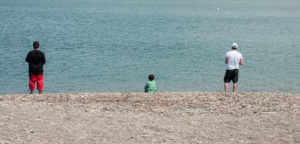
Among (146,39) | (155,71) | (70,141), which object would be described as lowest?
(70,141)

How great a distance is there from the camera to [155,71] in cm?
2788

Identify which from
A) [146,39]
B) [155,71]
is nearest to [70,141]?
[155,71]

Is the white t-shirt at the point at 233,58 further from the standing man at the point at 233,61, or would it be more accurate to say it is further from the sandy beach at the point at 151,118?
the sandy beach at the point at 151,118

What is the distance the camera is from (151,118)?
10969mm

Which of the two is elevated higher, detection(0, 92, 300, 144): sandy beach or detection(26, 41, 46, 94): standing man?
detection(26, 41, 46, 94): standing man

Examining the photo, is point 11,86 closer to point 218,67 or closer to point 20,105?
point 20,105

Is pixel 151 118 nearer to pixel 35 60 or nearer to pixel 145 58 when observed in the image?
pixel 35 60

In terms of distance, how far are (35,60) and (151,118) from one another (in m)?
4.87

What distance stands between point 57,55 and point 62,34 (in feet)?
50.3

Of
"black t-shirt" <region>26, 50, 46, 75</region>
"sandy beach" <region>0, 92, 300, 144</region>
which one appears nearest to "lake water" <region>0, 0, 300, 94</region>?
"black t-shirt" <region>26, 50, 46, 75</region>

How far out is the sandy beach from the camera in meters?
9.09

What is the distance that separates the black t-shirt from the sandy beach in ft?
2.83

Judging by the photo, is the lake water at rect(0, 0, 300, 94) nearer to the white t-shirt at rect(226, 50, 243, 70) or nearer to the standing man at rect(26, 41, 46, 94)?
the standing man at rect(26, 41, 46, 94)

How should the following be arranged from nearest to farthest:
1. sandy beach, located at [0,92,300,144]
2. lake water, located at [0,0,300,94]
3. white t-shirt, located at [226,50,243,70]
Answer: sandy beach, located at [0,92,300,144]
white t-shirt, located at [226,50,243,70]
lake water, located at [0,0,300,94]
